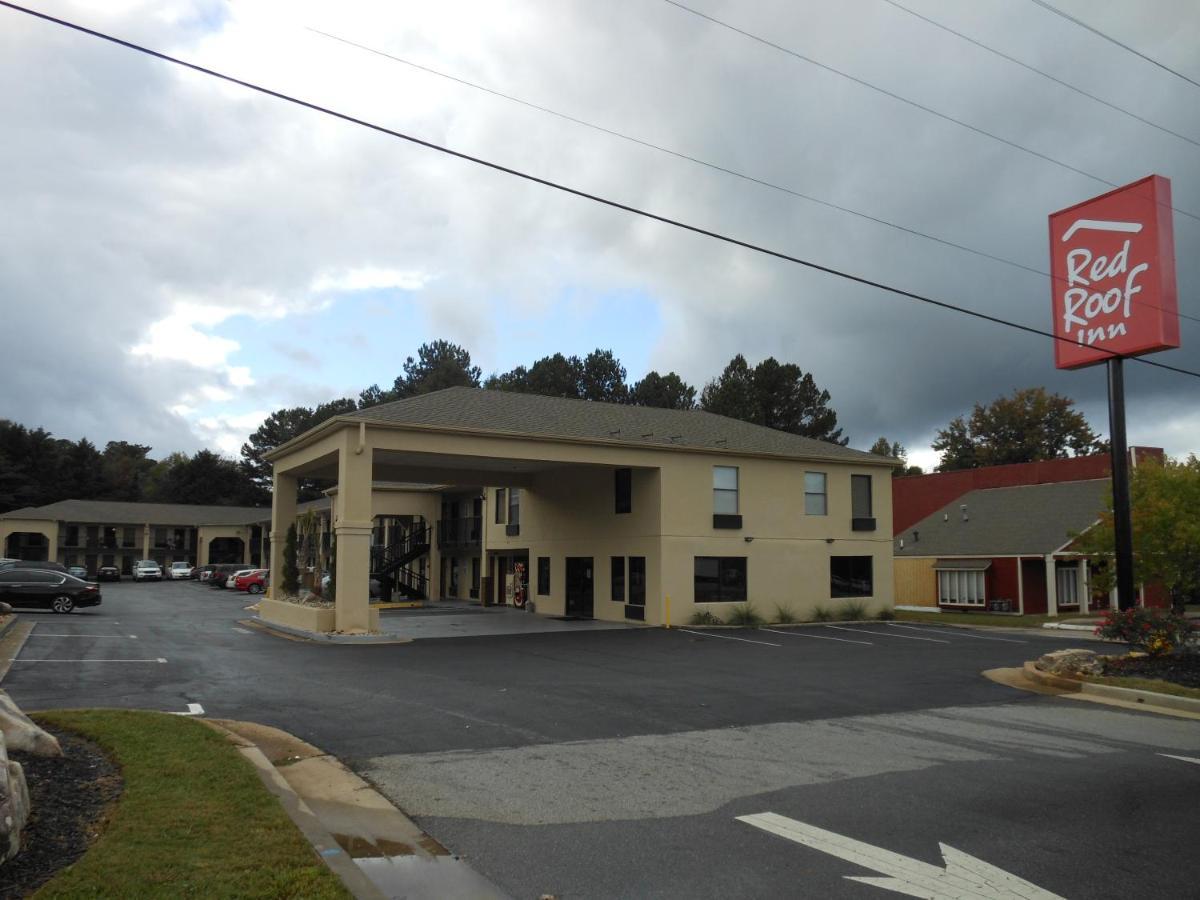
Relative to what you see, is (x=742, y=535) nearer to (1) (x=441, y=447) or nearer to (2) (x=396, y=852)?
(1) (x=441, y=447)

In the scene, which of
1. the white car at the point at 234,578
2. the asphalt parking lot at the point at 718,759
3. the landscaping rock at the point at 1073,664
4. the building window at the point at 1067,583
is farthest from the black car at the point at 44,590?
the building window at the point at 1067,583

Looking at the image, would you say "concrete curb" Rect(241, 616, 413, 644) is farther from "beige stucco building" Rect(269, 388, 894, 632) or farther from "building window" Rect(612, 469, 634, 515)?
"building window" Rect(612, 469, 634, 515)

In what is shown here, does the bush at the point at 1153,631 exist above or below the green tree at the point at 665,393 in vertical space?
below

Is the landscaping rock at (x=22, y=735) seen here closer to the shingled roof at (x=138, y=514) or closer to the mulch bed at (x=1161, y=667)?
the mulch bed at (x=1161, y=667)

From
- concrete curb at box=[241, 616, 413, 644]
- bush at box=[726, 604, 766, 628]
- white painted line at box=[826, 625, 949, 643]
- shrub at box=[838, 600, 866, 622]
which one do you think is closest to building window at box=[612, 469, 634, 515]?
bush at box=[726, 604, 766, 628]

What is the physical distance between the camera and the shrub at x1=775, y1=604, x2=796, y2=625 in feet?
99.3

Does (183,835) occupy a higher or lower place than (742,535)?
lower

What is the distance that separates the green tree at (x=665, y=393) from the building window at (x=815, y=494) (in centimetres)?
4350

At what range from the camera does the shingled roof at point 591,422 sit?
25.9 metres

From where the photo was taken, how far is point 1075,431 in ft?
216

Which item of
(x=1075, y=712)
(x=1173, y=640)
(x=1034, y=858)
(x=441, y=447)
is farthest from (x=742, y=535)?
(x=1034, y=858)

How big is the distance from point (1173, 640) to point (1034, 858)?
12283 millimetres

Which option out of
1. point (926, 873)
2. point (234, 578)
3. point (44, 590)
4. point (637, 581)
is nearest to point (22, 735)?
point (926, 873)

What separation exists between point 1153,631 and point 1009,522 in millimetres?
25706
